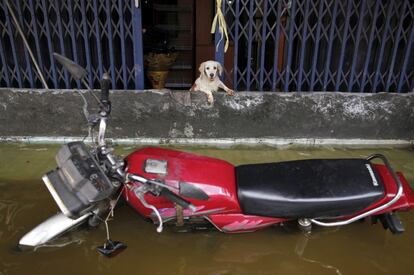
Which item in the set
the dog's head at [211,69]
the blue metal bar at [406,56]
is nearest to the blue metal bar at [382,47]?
the blue metal bar at [406,56]

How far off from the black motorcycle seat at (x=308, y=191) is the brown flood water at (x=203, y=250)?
47 centimetres

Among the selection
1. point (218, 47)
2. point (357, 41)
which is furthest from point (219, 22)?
point (357, 41)

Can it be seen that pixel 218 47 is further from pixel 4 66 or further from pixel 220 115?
pixel 4 66

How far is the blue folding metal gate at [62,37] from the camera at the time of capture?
3602 mm

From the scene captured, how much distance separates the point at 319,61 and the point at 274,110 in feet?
3.81

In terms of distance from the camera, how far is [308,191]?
1937 mm

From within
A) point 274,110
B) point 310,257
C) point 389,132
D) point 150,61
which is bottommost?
point 310,257

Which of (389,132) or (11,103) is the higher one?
(11,103)

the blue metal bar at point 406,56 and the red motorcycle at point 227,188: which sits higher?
the blue metal bar at point 406,56

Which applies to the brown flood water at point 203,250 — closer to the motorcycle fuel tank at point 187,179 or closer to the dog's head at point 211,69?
the motorcycle fuel tank at point 187,179

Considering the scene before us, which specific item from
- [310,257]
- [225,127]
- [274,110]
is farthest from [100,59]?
[310,257]

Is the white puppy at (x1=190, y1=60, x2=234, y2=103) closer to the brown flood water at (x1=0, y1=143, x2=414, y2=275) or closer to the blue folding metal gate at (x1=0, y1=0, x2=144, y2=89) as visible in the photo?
the blue folding metal gate at (x1=0, y1=0, x2=144, y2=89)

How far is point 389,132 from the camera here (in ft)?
13.0

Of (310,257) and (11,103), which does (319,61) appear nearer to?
(310,257)
